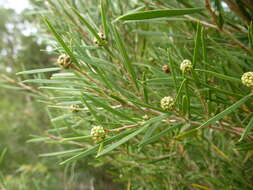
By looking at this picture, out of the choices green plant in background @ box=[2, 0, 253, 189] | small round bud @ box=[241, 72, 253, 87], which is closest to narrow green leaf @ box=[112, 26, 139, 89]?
green plant in background @ box=[2, 0, 253, 189]

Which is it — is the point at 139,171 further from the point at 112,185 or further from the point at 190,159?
the point at 112,185

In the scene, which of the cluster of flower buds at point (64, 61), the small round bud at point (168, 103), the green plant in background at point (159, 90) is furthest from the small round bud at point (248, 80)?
the cluster of flower buds at point (64, 61)

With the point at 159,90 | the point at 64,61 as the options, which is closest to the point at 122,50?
the point at 64,61

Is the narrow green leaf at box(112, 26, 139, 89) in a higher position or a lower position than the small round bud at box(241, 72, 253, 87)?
higher

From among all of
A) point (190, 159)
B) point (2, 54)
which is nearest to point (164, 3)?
point (190, 159)

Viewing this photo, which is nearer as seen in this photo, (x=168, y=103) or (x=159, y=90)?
(x=168, y=103)

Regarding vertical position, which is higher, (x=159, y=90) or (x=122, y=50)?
(x=122, y=50)

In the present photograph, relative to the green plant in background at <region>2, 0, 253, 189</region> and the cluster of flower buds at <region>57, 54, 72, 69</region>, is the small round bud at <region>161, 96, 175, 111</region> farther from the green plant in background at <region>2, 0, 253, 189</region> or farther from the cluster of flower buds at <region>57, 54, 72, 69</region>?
the cluster of flower buds at <region>57, 54, 72, 69</region>

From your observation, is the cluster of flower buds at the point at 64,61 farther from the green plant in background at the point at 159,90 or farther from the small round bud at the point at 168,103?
the small round bud at the point at 168,103

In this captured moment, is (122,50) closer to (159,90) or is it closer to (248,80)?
(248,80)
